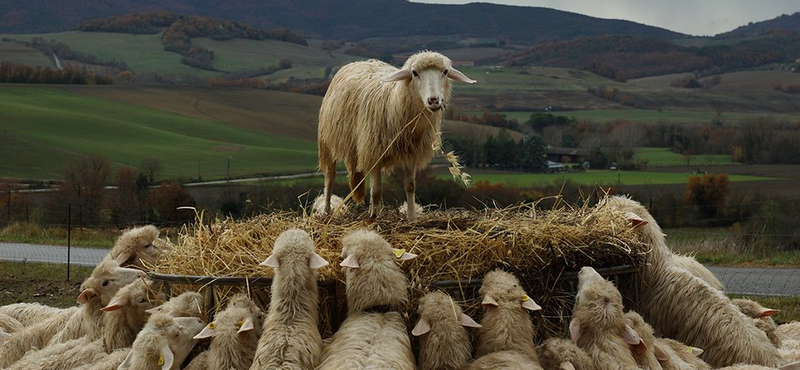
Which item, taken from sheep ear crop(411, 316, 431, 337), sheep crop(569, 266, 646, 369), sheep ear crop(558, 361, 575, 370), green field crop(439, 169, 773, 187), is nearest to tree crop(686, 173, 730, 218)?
green field crop(439, 169, 773, 187)

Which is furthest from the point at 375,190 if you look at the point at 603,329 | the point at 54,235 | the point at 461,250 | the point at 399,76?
the point at 54,235

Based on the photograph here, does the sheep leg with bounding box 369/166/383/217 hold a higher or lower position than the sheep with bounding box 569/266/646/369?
higher

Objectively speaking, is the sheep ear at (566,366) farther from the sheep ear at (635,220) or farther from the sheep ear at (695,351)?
the sheep ear at (635,220)

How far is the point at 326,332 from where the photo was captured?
8.72m

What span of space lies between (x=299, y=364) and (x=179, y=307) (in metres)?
1.79

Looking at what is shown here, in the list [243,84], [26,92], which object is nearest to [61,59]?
[243,84]

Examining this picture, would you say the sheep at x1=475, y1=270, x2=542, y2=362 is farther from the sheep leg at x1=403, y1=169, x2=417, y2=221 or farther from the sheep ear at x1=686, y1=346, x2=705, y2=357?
the sheep leg at x1=403, y1=169, x2=417, y2=221

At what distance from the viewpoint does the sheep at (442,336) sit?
7.95 m

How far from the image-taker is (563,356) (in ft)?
26.4

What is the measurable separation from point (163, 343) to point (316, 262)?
144 centimetres

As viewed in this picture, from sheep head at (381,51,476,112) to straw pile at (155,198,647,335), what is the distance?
130cm

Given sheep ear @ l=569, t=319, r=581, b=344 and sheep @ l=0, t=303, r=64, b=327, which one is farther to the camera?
sheep @ l=0, t=303, r=64, b=327

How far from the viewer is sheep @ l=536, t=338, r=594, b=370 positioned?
26.2ft

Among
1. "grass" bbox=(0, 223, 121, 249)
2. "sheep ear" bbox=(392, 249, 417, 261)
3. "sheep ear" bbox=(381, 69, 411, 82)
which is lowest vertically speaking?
"grass" bbox=(0, 223, 121, 249)
